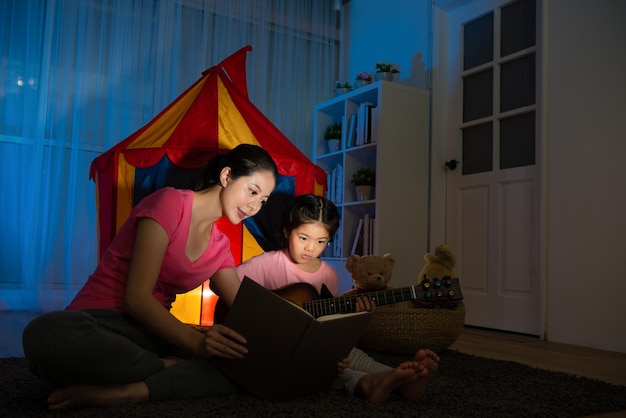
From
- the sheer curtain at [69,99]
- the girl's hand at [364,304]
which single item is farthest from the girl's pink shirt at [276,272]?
the sheer curtain at [69,99]

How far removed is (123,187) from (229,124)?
48cm

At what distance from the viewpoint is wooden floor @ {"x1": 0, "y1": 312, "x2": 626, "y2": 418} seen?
1718 millimetres

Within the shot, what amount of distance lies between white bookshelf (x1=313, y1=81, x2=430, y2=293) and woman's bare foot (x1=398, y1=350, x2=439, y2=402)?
1867mm

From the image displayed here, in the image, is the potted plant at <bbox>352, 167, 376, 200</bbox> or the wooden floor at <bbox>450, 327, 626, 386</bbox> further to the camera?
the potted plant at <bbox>352, 167, 376, 200</bbox>

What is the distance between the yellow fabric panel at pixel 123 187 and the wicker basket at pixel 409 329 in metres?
1.00

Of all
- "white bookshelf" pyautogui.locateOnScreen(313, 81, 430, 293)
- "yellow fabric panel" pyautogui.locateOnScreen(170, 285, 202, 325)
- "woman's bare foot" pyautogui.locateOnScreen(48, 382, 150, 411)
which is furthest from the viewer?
"white bookshelf" pyautogui.locateOnScreen(313, 81, 430, 293)

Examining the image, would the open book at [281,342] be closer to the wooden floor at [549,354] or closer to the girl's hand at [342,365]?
the girl's hand at [342,365]

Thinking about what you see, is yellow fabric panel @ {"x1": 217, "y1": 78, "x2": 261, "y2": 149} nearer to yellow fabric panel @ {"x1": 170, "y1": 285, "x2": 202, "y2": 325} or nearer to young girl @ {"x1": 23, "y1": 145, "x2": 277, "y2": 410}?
yellow fabric panel @ {"x1": 170, "y1": 285, "x2": 202, "y2": 325}

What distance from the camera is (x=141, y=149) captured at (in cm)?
213

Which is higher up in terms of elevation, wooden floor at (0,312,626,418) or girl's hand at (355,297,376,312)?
girl's hand at (355,297,376,312)

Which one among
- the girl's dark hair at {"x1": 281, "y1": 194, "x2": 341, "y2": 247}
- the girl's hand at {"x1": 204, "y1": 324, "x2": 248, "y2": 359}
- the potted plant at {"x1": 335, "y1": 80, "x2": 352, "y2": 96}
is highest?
the potted plant at {"x1": 335, "y1": 80, "x2": 352, "y2": 96}

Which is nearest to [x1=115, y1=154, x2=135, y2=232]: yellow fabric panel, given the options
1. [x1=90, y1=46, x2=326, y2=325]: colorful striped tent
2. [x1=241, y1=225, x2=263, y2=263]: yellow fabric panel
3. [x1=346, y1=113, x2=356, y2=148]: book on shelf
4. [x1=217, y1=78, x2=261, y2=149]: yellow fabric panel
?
[x1=90, y1=46, x2=326, y2=325]: colorful striped tent

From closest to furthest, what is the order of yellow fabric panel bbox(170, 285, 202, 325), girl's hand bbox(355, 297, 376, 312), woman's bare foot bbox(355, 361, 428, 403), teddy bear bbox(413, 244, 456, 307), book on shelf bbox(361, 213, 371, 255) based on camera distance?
woman's bare foot bbox(355, 361, 428, 403)
girl's hand bbox(355, 297, 376, 312)
teddy bear bbox(413, 244, 456, 307)
yellow fabric panel bbox(170, 285, 202, 325)
book on shelf bbox(361, 213, 371, 255)

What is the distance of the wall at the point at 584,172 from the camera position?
2.27 metres
